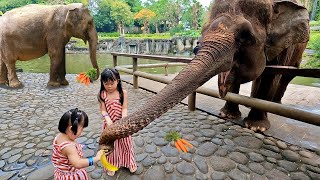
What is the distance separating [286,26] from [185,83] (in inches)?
55.8

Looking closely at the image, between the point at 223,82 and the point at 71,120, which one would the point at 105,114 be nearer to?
the point at 71,120

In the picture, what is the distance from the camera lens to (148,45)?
35.3 m

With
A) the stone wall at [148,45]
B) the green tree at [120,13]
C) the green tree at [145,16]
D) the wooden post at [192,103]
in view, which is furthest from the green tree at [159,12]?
the wooden post at [192,103]

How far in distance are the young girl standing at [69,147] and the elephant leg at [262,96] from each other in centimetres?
252

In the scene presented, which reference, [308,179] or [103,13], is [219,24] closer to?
[308,179]

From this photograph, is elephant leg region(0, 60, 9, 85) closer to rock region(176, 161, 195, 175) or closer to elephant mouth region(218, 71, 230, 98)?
rock region(176, 161, 195, 175)

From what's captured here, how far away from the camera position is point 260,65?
7.88ft

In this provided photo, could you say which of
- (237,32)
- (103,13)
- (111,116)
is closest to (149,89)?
(111,116)

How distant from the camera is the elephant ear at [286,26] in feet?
7.93

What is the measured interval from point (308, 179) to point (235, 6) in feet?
5.98

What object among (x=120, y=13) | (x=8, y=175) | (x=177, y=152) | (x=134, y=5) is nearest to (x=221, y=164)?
(x=177, y=152)

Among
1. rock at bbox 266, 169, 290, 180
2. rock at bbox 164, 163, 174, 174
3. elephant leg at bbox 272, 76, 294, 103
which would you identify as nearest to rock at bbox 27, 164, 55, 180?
rock at bbox 164, 163, 174, 174

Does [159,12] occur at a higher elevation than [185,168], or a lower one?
higher

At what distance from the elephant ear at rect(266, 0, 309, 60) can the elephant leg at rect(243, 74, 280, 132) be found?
0.87 metres
